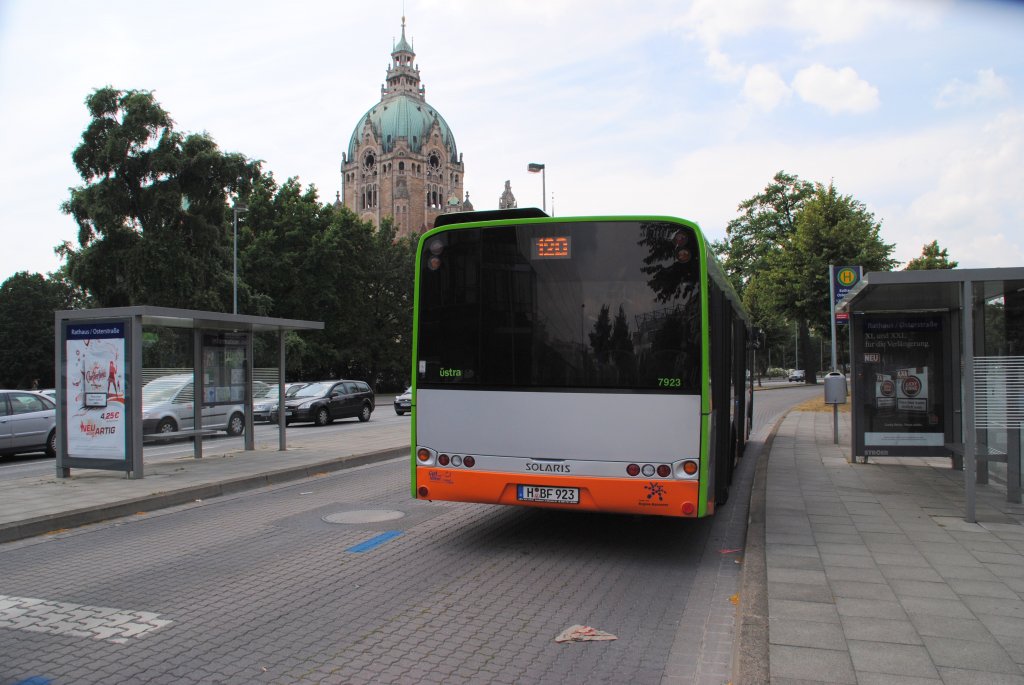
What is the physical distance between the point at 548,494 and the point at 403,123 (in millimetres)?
142885

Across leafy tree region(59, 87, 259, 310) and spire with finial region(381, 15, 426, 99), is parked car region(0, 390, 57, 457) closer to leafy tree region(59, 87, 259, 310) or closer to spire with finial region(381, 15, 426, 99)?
leafy tree region(59, 87, 259, 310)

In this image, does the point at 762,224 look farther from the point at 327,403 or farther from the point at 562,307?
the point at 562,307

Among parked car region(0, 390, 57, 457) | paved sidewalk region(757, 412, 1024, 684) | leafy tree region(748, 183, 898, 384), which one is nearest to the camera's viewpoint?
paved sidewalk region(757, 412, 1024, 684)

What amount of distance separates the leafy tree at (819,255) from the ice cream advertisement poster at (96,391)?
28.4 meters

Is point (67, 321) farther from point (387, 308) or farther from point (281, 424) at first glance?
point (387, 308)

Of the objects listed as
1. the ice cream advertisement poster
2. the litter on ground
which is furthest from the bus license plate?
the ice cream advertisement poster

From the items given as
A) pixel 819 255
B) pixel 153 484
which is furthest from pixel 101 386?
pixel 819 255

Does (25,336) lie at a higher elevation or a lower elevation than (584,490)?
higher

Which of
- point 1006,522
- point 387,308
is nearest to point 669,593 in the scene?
point 1006,522

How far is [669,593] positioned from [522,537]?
2272 millimetres

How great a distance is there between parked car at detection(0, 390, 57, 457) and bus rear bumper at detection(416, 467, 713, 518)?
11887 millimetres

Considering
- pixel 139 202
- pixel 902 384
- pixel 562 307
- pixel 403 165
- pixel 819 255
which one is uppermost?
pixel 403 165

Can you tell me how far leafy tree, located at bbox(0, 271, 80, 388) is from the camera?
62.2 m

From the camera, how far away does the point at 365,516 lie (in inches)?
368
